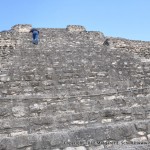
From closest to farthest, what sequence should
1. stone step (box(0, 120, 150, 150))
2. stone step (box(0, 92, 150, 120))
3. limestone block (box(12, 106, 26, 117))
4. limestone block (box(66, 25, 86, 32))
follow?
1. stone step (box(0, 120, 150, 150))
2. stone step (box(0, 92, 150, 120))
3. limestone block (box(12, 106, 26, 117))
4. limestone block (box(66, 25, 86, 32))

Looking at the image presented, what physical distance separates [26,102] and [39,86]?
3275 mm

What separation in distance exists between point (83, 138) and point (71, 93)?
520 centimetres

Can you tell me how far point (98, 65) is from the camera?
11430mm

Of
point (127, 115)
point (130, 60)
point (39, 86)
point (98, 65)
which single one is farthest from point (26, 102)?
point (130, 60)

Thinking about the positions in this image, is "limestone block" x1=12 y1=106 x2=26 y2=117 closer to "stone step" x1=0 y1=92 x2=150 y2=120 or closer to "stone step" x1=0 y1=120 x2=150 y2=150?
"stone step" x1=0 y1=92 x2=150 y2=120

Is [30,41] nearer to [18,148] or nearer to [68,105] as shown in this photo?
[68,105]

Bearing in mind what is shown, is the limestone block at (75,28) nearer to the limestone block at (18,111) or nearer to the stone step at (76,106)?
the stone step at (76,106)

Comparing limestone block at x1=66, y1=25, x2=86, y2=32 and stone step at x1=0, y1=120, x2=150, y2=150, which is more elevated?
limestone block at x1=66, y1=25, x2=86, y2=32

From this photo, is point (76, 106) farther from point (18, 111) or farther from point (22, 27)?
point (22, 27)

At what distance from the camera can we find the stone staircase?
402 cm

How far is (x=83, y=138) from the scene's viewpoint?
400cm

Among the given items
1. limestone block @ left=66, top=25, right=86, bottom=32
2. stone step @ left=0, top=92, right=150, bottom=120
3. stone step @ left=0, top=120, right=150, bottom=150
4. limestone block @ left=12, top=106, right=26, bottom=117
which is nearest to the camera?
stone step @ left=0, top=120, right=150, bottom=150

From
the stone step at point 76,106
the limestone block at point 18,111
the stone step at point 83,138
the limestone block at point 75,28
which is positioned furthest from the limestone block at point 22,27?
the stone step at point 83,138

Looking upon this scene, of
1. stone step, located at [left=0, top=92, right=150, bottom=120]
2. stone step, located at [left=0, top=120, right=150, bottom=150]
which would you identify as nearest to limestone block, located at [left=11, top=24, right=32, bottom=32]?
stone step, located at [left=0, top=92, right=150, bottom=120]
